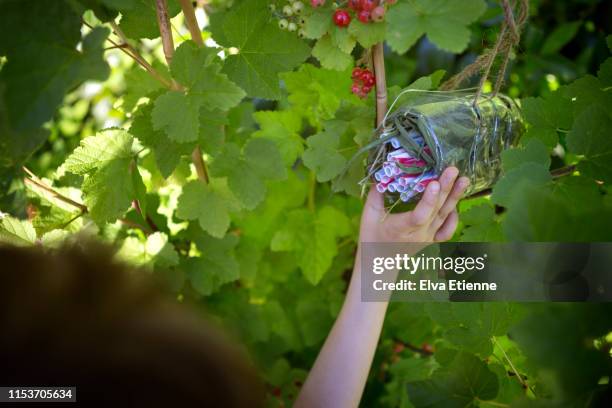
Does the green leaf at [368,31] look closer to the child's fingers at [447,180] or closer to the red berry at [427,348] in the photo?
the child's fingers at [447,180]

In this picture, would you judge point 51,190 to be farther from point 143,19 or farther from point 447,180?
point 447,180

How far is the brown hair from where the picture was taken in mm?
498

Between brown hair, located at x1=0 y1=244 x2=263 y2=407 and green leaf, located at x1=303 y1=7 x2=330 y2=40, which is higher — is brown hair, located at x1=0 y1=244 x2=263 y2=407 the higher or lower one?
the lower one

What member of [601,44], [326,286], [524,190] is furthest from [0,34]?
[601,44]

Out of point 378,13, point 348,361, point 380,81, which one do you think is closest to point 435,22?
point 378,13

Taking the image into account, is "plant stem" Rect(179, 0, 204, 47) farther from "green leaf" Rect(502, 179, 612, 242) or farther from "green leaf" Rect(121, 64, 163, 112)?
"green leaf" Rect(502, 179, 612, 242)

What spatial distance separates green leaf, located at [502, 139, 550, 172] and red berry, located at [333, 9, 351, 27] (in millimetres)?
248

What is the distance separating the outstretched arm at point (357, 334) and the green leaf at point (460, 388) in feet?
0.60

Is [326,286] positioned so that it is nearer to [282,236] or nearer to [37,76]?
[282,236]

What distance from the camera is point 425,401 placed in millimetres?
711

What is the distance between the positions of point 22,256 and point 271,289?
0.78 m

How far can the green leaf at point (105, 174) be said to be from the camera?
85 centimetres

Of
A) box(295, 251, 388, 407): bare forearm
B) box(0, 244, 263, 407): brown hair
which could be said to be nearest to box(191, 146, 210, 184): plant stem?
box(295, 251, 388, 407): bare forearm

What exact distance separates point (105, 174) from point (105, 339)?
0.39m
